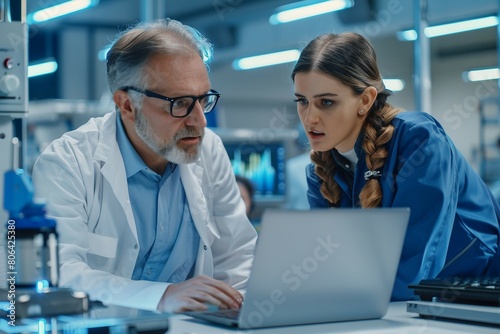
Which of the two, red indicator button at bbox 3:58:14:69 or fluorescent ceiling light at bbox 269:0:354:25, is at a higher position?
fluorescent ceiling light at bbox 269:0:354:25

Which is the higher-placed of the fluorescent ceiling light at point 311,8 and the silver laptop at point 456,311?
the fluorescent ceiling light at point 311,8

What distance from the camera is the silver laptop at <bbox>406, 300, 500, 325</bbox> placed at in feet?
5.00

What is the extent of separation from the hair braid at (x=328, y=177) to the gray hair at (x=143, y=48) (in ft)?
1.70

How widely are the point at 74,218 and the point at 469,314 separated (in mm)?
1168

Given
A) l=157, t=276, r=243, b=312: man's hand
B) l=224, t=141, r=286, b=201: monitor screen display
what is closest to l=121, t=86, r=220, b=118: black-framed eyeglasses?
l=157, t=276, r=243, b=312: man's hand

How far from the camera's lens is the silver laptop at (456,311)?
1.52 metres

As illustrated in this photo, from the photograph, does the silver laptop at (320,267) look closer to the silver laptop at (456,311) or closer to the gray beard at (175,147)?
the silver laptop at (456,311)

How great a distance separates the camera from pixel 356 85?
7.63 ft

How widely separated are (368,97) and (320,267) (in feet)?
3.29

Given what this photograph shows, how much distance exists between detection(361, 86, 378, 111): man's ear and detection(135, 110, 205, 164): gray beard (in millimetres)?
538

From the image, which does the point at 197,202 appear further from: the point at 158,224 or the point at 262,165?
the point at 262,165

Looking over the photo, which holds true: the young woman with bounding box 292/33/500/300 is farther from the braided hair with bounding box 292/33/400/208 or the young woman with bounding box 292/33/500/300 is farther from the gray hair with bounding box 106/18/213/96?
the gray hair with bounding box 106/18/213/96

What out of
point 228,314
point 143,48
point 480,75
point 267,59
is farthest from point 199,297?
point 480,75

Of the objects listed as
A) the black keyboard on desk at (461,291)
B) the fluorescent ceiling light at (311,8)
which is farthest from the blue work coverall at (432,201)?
A: the fluorescent ceiling light at (311,8)
